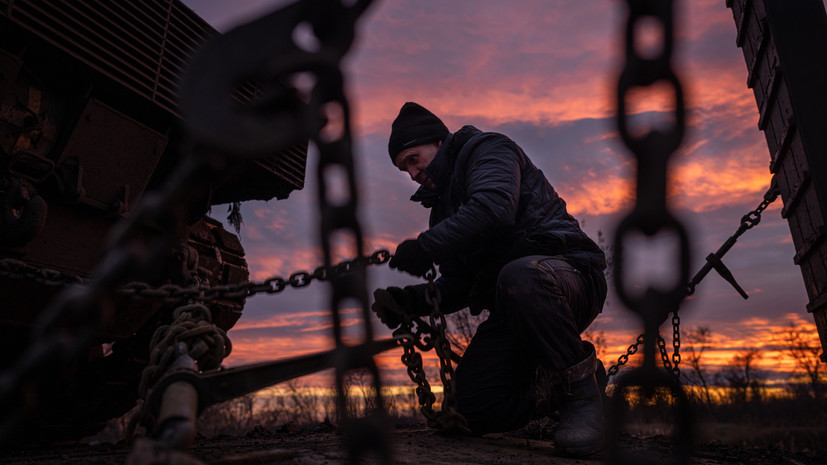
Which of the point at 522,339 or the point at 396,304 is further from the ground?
the point at 396,304

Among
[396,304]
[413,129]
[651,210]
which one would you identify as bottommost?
[651,210]

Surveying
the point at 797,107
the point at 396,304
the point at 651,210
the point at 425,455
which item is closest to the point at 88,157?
the point at 396,304

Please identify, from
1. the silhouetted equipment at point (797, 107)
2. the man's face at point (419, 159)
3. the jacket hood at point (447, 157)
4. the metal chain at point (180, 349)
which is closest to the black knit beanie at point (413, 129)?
the man's face at point (419, 159)

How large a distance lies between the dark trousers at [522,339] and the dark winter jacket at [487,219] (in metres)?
0.18

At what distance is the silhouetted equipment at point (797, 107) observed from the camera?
232 cm

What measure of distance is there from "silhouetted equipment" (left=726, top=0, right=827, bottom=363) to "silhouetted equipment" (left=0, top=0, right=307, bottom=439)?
2939mm

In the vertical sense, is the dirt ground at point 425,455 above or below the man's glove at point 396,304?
below

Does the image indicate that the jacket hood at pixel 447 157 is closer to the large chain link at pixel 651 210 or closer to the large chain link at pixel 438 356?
the large chain link at pixel 438 356

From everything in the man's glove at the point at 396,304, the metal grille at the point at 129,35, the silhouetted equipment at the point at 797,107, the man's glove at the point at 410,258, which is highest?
the metal grille at the point at 129,35

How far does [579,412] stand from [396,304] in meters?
1.12

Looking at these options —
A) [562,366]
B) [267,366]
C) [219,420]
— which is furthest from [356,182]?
[219,420]

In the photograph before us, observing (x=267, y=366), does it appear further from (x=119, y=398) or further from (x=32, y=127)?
(x=119, y=398)

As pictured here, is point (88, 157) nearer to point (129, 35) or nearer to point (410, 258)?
point (129, 35)

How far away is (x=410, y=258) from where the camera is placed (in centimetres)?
282
